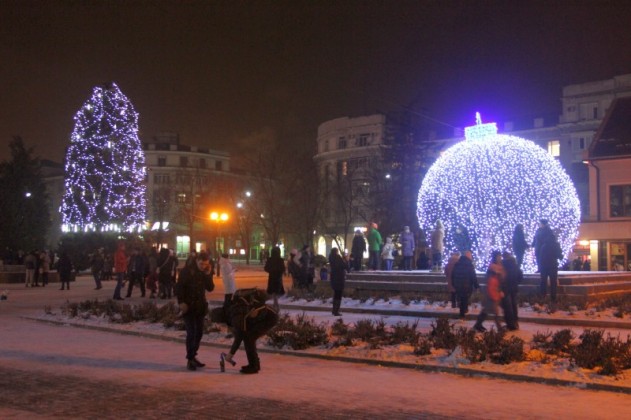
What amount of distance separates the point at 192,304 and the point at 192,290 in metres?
0.21

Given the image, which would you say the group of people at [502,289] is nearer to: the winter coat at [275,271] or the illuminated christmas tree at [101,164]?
the winter coat at [275,271]

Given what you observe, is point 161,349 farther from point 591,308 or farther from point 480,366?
point 591,308

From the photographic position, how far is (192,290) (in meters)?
10.6

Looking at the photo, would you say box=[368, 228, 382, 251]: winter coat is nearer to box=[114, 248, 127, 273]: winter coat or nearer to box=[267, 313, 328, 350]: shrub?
box=[114, 248, 127, 273]: winter coat

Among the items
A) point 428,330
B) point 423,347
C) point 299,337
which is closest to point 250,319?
point 299,337

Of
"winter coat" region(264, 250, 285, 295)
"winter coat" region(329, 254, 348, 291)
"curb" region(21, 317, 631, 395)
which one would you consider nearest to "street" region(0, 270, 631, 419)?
"curb" region(21, 317, 631, 395)

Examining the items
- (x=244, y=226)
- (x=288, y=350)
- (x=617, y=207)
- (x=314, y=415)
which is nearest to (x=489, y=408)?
(x=314, y=415)

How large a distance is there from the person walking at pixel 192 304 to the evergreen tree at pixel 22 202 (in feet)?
148

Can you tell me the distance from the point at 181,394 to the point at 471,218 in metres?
14.6

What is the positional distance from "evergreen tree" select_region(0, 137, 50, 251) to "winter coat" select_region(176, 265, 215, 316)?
45.2 meters

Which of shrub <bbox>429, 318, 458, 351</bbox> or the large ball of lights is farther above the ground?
the large ball of lights

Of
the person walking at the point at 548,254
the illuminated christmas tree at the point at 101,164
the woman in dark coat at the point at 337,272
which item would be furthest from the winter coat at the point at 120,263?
the illuminated christmas tree at the point at 101,164

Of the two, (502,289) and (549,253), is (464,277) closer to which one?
(502,289)

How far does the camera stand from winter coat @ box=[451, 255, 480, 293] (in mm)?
16422
